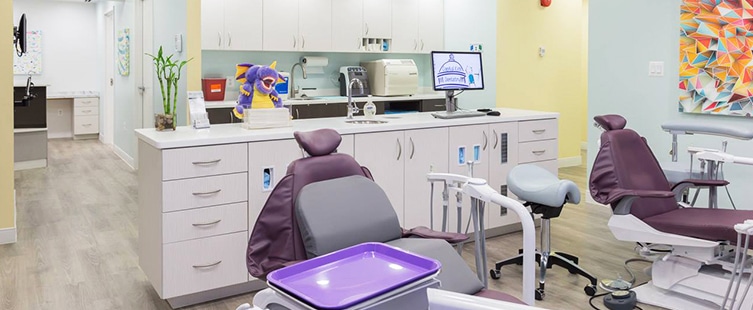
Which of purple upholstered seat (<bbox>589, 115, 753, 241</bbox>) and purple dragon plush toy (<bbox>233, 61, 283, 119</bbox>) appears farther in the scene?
purple dragon plush toy (<bbox>233, 61, 283, 119</bbox>)

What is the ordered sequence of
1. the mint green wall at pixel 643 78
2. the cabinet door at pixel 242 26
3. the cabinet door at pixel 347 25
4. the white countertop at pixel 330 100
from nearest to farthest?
the mint green wall at pixel 643 78
the white countertop at pixel 330 100
the cabinet door at pixel 242 26
the cabinet door at pixel 347 25

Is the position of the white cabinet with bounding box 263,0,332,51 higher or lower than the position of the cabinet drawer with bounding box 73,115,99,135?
higher

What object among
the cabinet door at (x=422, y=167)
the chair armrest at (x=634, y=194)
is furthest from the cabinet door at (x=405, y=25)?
the chair armrest at (x=634, y=194)

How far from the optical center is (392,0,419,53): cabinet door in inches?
283

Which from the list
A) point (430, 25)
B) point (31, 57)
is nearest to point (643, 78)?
point (430, 25)

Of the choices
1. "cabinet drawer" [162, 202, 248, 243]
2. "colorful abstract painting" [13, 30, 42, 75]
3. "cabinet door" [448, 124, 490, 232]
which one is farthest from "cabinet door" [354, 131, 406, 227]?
"colorful abstract painting" [13, 30, 42, 75]

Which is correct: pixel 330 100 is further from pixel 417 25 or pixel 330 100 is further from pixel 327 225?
pixel 327 225

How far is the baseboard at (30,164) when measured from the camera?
752 cm

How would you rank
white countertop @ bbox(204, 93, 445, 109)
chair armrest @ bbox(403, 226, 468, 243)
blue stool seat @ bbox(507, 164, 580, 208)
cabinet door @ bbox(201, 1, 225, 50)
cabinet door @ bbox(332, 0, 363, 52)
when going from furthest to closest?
cabinet door @ bbox(332, 0, 363, 52) → cabinet door @ bbox(201, 1, 225, 50) → white countertop @ bbox(204, 93, 445, 109) → blue stool seat @ bbox(507, 164, 580, 208) → chair armrest @ bbox(403, 226, 468, 243)

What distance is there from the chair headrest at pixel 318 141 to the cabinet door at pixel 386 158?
1089 millimetres

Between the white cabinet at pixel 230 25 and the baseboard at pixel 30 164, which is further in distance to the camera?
the baseboard at pixel 30 164

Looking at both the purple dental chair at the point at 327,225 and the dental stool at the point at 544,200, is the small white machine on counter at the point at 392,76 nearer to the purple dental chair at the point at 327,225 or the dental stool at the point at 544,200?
the dental stool at the point at 544,200

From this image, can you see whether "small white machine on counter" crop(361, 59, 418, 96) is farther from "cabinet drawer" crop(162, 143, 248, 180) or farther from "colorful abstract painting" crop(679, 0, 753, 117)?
"cabinet drawer" crop(162, 143, 248, 180)

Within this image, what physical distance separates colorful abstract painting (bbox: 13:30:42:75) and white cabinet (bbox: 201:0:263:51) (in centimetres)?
583
